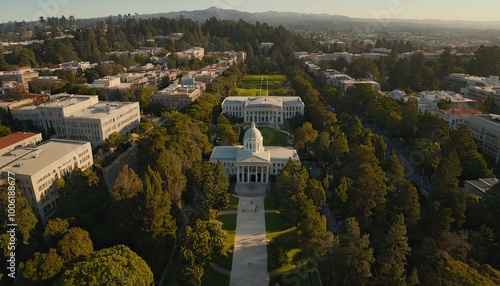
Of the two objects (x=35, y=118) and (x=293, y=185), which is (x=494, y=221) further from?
(x=35, y=118)

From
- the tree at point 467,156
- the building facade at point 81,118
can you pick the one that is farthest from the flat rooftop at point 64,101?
the tree at point 467,156

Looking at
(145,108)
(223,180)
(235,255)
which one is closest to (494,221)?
(235,255)

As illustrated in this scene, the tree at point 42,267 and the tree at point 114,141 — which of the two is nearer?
the tree at point 42,267

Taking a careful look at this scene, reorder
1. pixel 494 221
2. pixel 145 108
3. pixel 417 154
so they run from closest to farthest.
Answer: pixel 494 221, pixel 417 154, pixel 145 108

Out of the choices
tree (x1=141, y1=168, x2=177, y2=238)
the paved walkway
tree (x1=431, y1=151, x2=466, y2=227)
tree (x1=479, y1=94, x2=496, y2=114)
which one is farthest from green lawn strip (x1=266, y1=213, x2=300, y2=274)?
tree (x1=479, y1=94, x2=496, y2=114)

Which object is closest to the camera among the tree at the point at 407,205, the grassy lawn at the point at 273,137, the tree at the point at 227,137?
the tree at the point at 407,205

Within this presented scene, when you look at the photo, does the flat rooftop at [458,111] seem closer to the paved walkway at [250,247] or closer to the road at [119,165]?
the paved walkway at [250,247]
